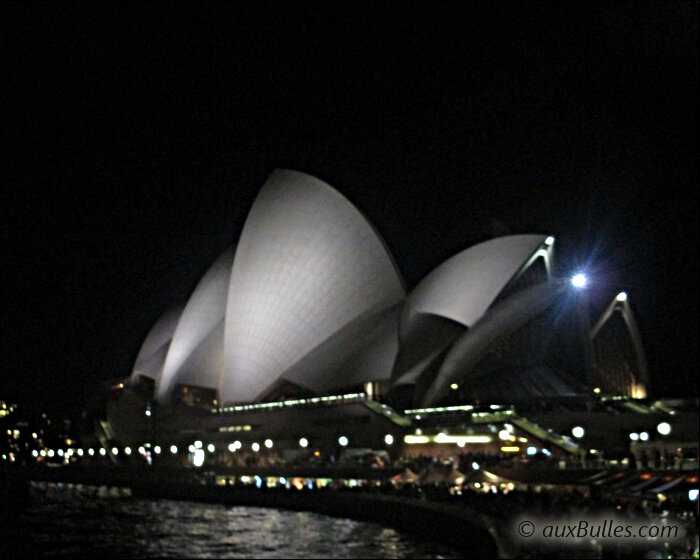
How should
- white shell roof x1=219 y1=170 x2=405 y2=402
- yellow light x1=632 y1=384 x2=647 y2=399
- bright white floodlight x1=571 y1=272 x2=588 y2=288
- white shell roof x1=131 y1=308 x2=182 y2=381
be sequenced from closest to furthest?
1. bright white floodlight x1=571 y1=272 x2=588 y2=288
2. white shell roof x1=219 y1=170 x2=405 y2=402
3. yellow light x1=632 y1=384 x2=647 y2=399
4. white shell roof x1=131 y1=308 x2=182 y2=381

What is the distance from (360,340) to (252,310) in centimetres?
610

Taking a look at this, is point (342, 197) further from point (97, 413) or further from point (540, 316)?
point (97, 413)

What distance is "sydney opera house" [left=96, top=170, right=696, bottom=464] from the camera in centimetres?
3988

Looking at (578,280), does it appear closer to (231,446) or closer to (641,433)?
(641,433)

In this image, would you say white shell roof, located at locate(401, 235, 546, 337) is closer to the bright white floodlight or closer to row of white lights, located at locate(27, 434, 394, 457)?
the bright white floodlight

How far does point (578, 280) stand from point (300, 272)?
13.6 m

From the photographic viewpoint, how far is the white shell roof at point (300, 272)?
44.6 metres

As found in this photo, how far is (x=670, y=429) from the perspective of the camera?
35344 millimetres

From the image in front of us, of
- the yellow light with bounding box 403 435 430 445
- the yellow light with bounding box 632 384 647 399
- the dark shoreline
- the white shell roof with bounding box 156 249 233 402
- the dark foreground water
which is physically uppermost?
the white shell roof with bounding box 156 249 233 402

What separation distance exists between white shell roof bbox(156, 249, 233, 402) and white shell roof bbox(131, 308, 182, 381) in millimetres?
5970

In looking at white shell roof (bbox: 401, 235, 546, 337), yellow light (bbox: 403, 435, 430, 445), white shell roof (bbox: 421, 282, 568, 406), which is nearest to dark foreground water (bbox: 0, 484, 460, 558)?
yellow light (bbox: 403, 435, 430, 445)

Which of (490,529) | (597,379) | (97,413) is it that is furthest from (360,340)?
(97,413)

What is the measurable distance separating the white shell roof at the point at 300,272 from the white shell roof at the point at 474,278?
3638 millimetres

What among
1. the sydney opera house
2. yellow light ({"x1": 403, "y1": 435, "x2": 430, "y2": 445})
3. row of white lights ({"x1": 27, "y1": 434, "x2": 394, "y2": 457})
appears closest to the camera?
the sydney opera house
